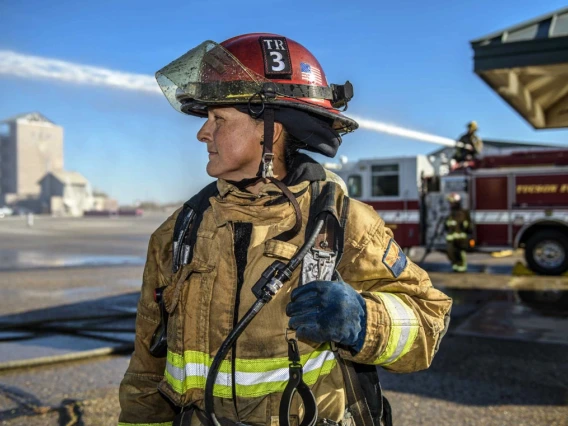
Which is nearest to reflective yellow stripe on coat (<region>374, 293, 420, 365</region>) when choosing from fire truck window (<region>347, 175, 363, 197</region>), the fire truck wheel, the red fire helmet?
the red fire helmet

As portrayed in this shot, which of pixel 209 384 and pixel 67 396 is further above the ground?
pixel 209 384

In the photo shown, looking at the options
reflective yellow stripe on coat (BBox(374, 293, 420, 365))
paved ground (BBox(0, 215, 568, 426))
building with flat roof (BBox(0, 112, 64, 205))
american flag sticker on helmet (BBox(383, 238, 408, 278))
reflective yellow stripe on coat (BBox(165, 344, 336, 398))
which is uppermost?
building with flat roof (BBox(0, 112, 64, 205))

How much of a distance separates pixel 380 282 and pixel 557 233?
1090cm

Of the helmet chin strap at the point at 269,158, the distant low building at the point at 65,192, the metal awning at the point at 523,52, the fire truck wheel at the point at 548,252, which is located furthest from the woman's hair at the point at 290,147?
the distant low building at the point at 65,192

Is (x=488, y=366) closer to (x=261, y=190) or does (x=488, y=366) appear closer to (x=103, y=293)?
(x=261, y=190)

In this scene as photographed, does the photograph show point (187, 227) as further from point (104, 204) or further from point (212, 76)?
point (104, 204)

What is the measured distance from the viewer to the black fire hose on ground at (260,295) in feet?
4.94

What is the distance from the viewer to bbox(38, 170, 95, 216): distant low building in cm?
8800

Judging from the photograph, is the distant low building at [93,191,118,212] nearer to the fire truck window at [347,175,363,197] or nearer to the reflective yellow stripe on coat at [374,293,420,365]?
the fire truck window at [347,175,363,197]

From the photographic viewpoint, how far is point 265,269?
5.23ft

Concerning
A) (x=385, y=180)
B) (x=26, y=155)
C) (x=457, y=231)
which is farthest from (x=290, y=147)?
(x=26, y=155)

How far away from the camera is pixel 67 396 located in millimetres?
4188

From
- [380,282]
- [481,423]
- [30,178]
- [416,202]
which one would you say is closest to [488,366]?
[481,423]

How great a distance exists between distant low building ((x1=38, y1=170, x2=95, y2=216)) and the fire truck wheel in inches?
3303
